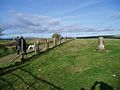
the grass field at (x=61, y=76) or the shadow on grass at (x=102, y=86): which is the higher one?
the grass field at (x=61, y=76)

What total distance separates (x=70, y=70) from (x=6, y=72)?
4243mm

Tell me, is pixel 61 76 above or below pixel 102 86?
above

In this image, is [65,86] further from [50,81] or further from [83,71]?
[83,71]

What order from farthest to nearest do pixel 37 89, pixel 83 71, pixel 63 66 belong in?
pixel 63 66 → pixel 83 71 → pixel 37 89

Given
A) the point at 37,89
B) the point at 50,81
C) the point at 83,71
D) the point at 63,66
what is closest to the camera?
the point at 37,89

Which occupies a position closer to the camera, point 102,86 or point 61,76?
point 102,86

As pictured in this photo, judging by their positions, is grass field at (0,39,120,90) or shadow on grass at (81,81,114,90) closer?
shadow on grass at (81,81,114,90)

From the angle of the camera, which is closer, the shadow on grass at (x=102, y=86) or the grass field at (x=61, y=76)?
the shadow on grass at (x=102, y=86)

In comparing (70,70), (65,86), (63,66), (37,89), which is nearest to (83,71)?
(70,70)

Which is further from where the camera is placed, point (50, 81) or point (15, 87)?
point (50, 81)

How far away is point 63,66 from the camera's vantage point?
17.4m

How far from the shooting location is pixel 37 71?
16.0 meters

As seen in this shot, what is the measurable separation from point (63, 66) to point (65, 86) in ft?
16.0

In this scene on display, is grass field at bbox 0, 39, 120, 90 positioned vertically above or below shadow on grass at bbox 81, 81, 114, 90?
above
